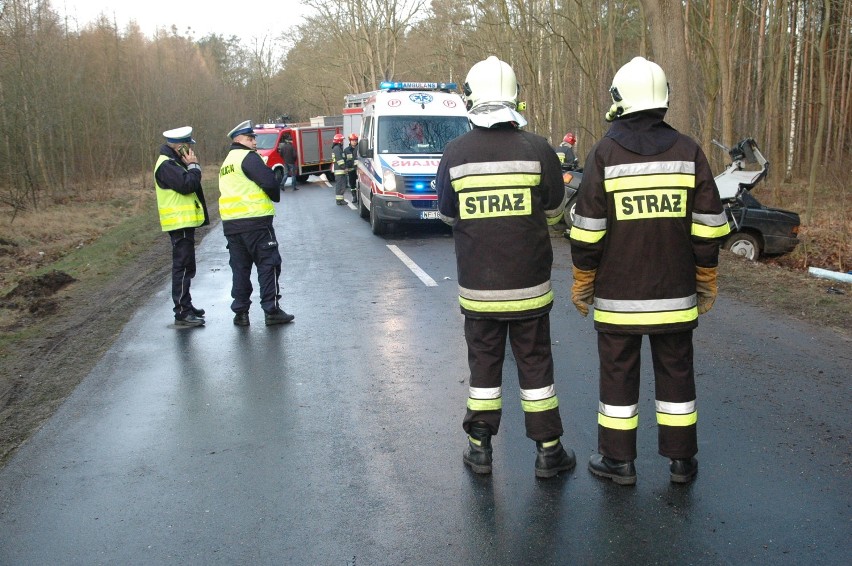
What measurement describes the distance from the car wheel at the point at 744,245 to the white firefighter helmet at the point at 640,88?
9399mm

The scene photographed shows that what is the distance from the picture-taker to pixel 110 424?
535 centimetres

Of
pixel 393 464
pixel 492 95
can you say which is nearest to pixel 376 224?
pixel 393 464

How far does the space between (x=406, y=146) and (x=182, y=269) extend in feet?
25.8

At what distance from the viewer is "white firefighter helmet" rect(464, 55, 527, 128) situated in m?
4.06

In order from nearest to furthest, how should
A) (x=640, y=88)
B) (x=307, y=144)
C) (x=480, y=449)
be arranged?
(x=640, y=88) → (x=480, y=449) → (x=307, y=144)

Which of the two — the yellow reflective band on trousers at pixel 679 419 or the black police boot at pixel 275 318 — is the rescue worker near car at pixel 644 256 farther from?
the black police boot at pixel 275 318

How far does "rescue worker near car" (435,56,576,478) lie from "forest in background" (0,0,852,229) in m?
9.71

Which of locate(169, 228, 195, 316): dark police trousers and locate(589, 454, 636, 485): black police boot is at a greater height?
locate(169, 228, 195, 316): dark police trousers

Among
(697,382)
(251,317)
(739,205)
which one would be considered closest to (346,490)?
(697,382)

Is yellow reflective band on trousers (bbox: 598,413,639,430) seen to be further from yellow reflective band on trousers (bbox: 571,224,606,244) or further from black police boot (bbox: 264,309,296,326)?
black police boot (bbox: 264,309,296,326)

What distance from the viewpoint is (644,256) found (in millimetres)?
3904

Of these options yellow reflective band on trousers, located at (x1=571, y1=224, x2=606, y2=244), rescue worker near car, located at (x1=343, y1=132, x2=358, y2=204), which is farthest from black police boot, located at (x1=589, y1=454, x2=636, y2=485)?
rescue worker near car, located at (x1=343, y1=132, x2=358, y2=204)

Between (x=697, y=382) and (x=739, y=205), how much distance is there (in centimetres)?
745

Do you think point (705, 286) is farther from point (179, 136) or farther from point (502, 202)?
point (179, 136)
